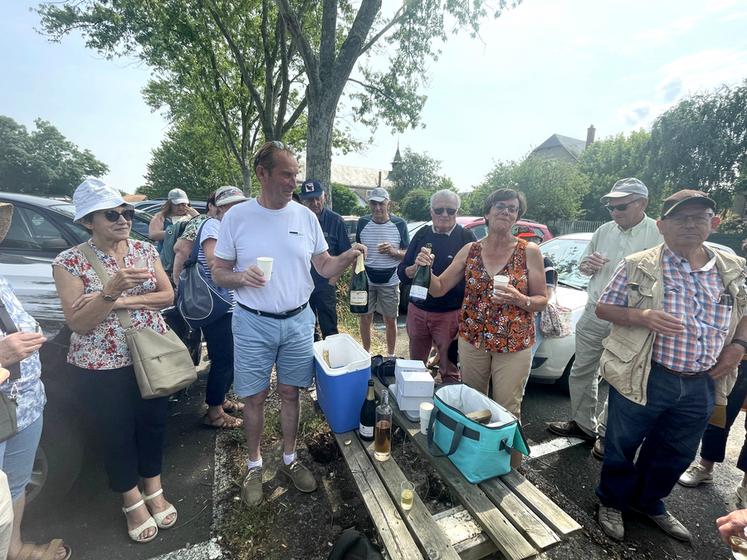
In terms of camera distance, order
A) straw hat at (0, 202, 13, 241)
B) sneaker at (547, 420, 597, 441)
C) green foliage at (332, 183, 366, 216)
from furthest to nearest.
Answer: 1. green foliage at (332, 183, 366, 216)
2. sneaker at (547, 420, 597, 441)
3. straw hat at (0, 202, 13, 241)

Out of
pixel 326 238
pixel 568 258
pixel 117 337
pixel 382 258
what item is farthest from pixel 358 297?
pixel 568 258

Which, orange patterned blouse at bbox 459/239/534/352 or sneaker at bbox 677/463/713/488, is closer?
orange patterned blouse at bbox 459/239/534/352

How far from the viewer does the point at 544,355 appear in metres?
3.49

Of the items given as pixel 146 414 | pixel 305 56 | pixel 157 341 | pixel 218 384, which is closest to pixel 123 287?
pixel 157 341

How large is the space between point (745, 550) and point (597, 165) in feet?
109

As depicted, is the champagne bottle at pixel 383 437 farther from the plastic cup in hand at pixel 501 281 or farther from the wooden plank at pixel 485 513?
the plastic cup in hand at pixel 501 281

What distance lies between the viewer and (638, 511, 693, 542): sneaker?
2.16m

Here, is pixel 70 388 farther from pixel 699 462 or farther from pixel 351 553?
pixel 699 462

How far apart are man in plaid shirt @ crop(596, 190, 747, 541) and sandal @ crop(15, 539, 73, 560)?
3.33 meters

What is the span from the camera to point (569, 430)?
3.16 m

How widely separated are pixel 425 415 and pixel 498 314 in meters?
0.88

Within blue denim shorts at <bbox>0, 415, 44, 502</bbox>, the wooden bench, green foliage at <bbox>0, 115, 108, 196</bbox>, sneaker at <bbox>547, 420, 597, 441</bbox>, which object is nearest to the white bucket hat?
blue denim shorts at <bbox>0, 415, 44, 502</bbox>

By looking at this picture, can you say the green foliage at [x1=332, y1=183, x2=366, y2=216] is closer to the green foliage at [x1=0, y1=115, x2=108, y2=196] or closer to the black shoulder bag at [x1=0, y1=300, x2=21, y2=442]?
the black shoulder bag at [x1=0, y1=300, x2=21, y2=442]

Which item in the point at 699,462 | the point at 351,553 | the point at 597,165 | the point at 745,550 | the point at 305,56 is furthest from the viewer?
the point at 597,165
